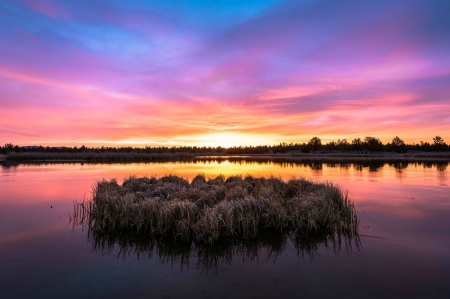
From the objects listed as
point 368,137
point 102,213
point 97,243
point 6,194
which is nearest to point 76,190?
point 6,194

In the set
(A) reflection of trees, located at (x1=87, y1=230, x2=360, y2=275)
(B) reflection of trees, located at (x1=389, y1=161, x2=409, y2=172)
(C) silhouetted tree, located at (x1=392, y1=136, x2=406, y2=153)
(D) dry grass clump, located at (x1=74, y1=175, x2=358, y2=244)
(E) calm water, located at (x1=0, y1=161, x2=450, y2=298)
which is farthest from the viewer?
(C) silhouetted tree, located at (x1=392, y1=136, x2=406, y2=153)

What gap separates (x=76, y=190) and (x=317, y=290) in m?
20.6

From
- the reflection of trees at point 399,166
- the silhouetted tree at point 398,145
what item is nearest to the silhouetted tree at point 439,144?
the silhouetted tree at point 398,145

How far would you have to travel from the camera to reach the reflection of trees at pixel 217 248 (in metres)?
7.54

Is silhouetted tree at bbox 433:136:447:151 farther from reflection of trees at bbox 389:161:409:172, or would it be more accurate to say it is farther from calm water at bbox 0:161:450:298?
calm water at bbox 0:161:450:298

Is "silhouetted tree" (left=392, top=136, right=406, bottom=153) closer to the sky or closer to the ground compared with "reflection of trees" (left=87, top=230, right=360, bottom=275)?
closer to the sky

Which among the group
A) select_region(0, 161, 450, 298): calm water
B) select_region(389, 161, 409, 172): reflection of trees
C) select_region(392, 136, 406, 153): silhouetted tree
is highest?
select_region(392, 136, 406, 153): silhouetted tree

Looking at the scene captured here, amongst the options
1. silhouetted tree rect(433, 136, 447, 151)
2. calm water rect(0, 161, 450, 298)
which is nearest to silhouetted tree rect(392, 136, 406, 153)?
silhouetted tree rect(433, 136, 447, 151)

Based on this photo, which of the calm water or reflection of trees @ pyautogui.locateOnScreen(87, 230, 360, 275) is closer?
the calm water

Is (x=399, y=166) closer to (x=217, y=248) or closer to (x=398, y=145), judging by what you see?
(x=217, y=248)

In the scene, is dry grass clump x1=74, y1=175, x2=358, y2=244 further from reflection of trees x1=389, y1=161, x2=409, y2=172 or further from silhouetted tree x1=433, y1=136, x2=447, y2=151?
silhouetted tree x1=433, y1=136, x2=447, y2=151

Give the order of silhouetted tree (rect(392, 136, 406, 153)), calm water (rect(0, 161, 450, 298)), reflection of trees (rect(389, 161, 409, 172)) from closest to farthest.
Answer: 1. calm water (rect(0, 161, 450, 298))
2. reflection of trees (rect(389, 161, 409, 172))
3. silhouetted tree (rect(392, 136, 406, 153))

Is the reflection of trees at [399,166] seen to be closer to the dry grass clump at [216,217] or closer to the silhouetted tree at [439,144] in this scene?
A: the dry grass clump at [216,217]

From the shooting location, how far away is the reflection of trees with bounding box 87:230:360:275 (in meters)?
7.54
